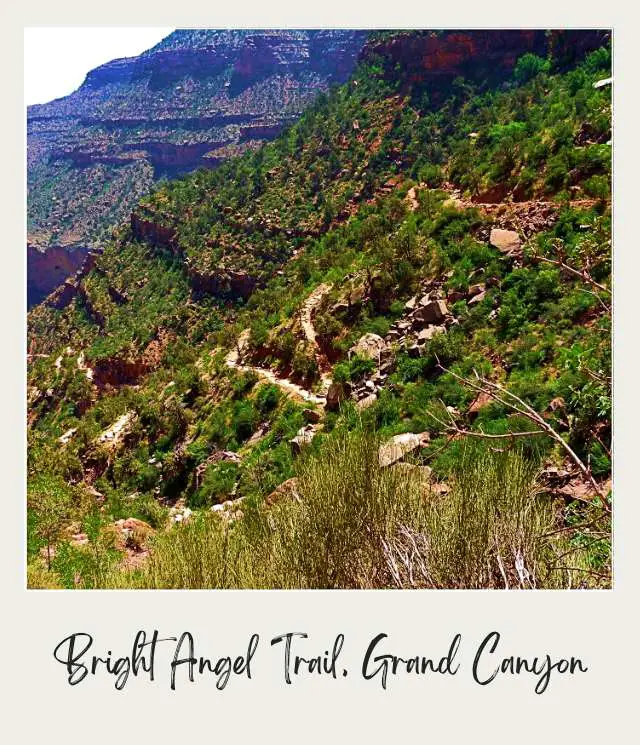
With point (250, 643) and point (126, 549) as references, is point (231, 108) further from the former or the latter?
point (250, 643)

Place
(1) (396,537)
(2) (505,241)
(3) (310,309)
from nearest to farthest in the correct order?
(1) (396,537) < (2) (505,241) < (3) (310,309)

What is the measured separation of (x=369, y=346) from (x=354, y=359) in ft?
1.66

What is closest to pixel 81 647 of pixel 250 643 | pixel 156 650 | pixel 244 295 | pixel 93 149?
→ pixel 156 650

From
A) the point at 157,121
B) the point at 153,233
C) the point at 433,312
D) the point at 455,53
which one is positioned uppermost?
the point at 157,121

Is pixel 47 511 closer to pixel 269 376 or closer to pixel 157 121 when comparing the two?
pixel 269 376

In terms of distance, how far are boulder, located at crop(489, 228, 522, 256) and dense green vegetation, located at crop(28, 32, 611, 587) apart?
221 millimetres

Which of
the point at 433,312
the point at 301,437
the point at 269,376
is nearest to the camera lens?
the point at 301,437

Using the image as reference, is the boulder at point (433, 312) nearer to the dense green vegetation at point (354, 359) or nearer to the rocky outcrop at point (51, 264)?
the dense green vegetation at point (354, 359)

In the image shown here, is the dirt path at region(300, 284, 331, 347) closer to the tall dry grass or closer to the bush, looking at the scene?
Result: the tall dry grass

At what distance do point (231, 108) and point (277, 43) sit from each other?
435 inches

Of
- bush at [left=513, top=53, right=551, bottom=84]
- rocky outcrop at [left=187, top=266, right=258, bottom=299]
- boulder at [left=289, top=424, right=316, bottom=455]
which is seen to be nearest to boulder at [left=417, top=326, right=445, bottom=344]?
boulder at [left=289, top=424, right=316, bottom=455]

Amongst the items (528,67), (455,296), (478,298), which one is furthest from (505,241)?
(528,67)

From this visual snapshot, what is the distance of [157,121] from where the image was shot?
3647 inches

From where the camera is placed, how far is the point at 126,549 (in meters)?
13.1
